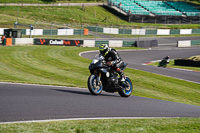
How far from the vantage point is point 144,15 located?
69375 millimetres

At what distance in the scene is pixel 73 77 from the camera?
20.3 metres

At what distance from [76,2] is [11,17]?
20.5 metres

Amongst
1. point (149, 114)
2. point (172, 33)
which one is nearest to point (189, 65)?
point (149, 114)

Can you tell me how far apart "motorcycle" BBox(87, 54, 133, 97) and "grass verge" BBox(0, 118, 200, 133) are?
3.39 metres

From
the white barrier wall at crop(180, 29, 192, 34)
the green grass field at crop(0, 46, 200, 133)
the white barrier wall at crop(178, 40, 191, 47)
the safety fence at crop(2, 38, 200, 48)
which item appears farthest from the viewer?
the white barrier wall at crop(180, 29, 192, 34)

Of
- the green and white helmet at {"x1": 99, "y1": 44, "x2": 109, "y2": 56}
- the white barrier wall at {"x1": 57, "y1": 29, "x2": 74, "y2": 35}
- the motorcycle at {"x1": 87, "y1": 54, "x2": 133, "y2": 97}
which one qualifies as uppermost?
the white barrier wall at {"x1": 57, "y1": 29, "x2": 74, "y2": 35}

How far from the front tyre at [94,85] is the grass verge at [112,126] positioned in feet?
10.8

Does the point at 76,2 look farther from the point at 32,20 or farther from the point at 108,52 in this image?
the point at 108,52

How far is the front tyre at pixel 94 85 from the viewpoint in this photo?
11.1m

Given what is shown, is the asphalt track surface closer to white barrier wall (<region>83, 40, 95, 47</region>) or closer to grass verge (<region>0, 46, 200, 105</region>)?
grass verge (<region>0, 46, 200, 105</region>)

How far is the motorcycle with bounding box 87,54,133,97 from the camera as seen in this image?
11.2 meters

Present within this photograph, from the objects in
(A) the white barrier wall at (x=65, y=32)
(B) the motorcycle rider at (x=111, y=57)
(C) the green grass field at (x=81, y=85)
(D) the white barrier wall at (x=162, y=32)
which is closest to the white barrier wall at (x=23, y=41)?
(C) the green grass field at (x=81, y=85)

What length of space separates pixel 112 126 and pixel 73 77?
13416mm

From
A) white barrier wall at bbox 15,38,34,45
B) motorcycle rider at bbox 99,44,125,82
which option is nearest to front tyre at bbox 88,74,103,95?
motorcycle rider at bbox 99,44,125,82
